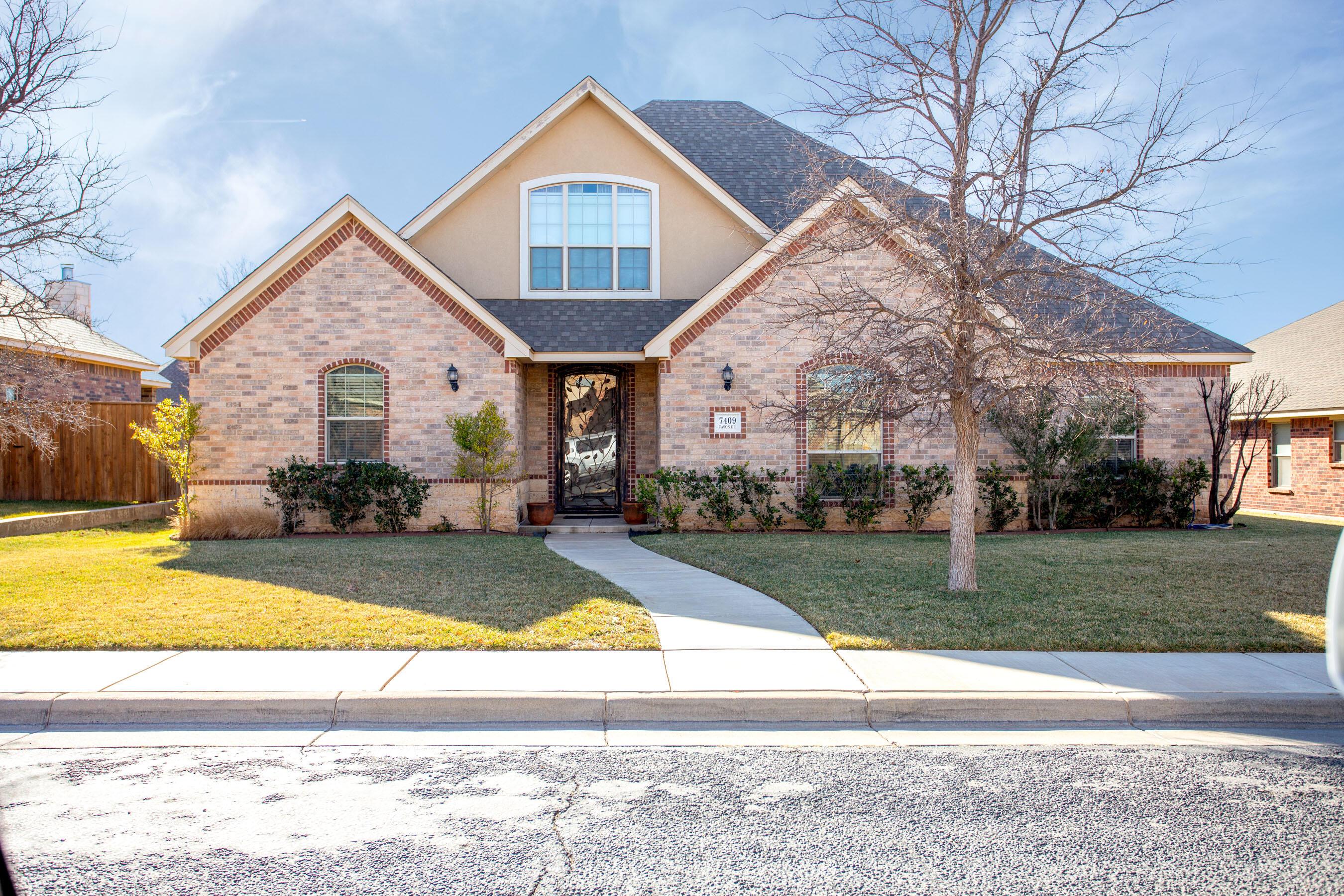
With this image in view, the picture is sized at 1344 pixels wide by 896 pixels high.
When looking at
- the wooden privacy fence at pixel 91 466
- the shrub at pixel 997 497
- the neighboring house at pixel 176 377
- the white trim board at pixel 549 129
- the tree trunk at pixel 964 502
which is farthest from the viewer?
the neighboring house at pixel 176 377

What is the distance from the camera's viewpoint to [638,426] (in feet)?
52.3

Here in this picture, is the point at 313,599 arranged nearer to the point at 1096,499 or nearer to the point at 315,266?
the point at 315,266

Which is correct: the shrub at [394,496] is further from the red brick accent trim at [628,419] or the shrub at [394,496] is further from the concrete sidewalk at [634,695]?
the concrete sidewalk at [634,695]

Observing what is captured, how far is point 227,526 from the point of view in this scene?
13.4 metres

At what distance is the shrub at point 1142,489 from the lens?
581 inches

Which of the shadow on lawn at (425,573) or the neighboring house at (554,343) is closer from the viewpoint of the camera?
the shadow on lawn at (425,573)

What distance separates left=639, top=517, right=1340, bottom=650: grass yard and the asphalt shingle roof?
12.3 feet

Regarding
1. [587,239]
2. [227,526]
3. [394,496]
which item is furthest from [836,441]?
[227,526]

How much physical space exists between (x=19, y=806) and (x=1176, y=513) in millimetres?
16694

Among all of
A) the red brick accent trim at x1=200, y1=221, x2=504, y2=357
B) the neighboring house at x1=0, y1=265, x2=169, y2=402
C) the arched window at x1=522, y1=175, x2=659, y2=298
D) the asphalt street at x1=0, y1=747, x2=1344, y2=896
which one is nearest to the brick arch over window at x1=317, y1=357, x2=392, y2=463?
the red brick accent trim at x1=200, y1=221, x2=504, y2=357

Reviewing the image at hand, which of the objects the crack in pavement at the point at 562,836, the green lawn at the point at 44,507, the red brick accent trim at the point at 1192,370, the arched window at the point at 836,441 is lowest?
the crack in pavement at the point at 562,836

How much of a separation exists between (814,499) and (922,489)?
1930mm

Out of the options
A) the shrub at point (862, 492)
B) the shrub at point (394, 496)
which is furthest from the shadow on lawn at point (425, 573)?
the shrub at point (862, 492)

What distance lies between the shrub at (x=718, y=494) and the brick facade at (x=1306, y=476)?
14610 mm
